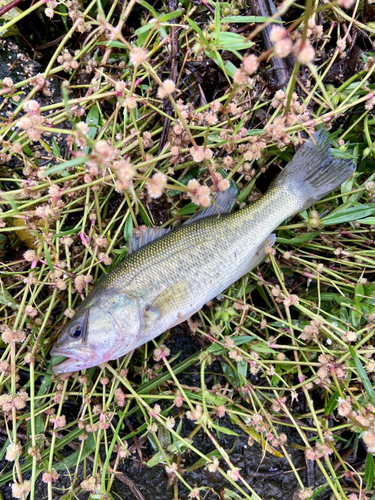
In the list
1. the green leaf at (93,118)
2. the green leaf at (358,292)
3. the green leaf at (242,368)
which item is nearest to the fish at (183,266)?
the green leaf at (242,368)

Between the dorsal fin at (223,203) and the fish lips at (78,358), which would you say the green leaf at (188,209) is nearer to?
the dorsal fin at (223,203)

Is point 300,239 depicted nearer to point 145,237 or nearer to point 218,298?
point 218,298

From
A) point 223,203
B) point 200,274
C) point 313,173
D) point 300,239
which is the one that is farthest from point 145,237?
point 313,173

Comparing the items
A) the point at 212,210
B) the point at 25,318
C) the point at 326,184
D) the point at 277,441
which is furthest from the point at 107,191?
the point at 277,441

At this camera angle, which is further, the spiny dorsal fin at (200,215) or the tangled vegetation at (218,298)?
the spiny dorsal fin at (200,215)

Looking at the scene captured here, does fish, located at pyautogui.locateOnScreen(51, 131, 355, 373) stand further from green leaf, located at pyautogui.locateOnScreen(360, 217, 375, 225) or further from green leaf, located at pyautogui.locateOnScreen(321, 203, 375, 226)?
green leaf, located at pyautogui.locateOnScreen(360, 217, 375, 225)

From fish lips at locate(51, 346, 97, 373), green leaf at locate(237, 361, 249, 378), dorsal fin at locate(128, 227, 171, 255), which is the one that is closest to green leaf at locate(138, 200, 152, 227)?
dorsal fin at locate(128, 227, 171, 255)
